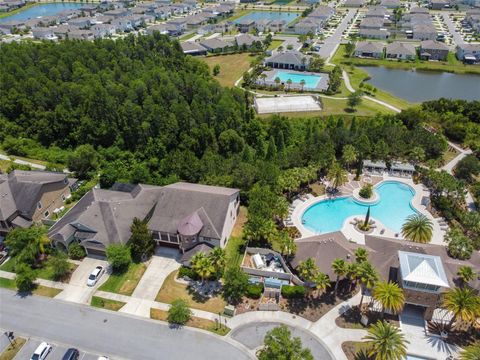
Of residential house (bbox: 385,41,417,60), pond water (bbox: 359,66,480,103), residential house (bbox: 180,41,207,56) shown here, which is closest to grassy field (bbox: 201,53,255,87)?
residential house (bbox: 180,41,207,56)

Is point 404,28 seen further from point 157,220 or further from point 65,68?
point 157,220

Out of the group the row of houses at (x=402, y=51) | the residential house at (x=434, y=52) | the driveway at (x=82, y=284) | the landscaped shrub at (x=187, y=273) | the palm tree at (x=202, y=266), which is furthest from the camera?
the row of houses at (x=402, y=51)

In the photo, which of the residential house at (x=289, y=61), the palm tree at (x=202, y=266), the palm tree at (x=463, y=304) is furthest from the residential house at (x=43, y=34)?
the palm tree at (x=463, y=304)

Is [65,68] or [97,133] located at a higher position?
[65,68]

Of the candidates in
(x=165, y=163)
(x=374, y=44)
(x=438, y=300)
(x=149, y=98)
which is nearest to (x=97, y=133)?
(x=149, y=98)

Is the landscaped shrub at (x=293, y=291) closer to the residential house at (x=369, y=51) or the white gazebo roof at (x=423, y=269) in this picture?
the white gazebo roof at (x=423, y=269)
